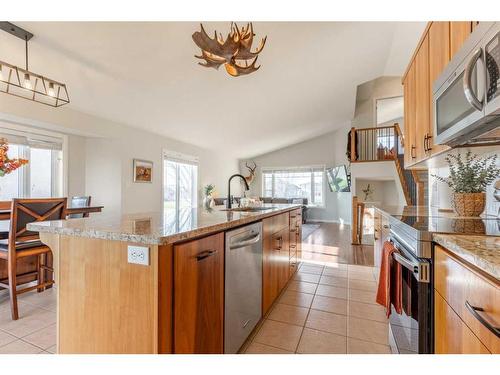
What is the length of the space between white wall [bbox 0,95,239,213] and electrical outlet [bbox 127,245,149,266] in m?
3.65

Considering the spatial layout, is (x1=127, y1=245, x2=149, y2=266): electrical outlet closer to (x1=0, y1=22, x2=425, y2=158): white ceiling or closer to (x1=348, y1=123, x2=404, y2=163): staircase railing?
(x1=0, y1=22, x2=425, y2=158): white ceiling

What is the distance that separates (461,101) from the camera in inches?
50.0

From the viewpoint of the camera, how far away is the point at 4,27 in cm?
220

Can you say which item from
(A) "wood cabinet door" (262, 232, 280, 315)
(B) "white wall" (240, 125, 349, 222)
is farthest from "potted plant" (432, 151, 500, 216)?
(B) "white wall" (240, 125, 349, 222)


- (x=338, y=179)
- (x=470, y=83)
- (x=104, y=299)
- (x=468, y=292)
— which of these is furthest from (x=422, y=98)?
(x=338, y=179)

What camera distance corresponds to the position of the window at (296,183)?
929 cm

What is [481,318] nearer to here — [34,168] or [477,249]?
[477,249]

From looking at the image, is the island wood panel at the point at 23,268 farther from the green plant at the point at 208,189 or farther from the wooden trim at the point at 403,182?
the wooden trim at the point at 403,182

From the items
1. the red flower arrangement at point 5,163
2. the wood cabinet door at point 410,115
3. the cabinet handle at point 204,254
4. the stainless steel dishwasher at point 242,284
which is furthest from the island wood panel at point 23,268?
the wood cabinet door at point 410,115

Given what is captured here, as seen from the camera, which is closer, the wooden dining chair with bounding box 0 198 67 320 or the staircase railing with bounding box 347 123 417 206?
the wooden dining chair with bounding box 0 198 67 320

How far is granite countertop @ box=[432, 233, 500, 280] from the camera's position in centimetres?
68

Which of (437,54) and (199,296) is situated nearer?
(199,296)

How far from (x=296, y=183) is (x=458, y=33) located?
8.30 metres
